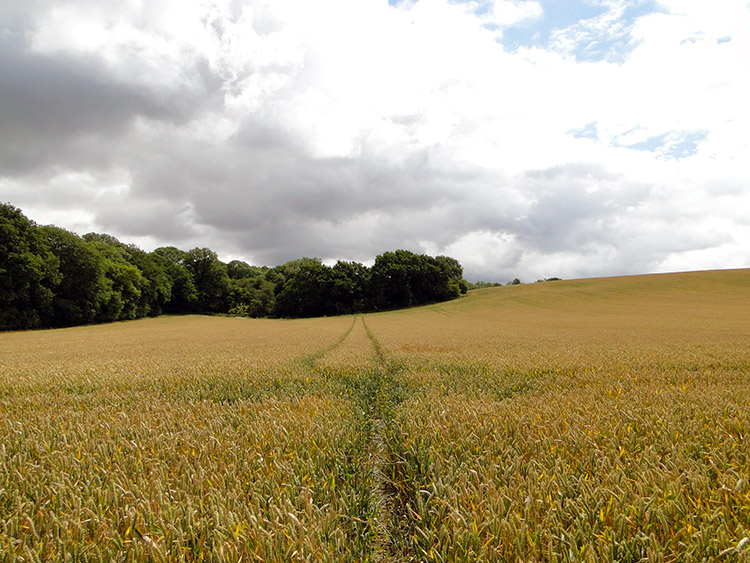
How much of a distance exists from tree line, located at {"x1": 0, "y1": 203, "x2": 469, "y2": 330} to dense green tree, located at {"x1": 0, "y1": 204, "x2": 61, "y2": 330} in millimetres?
97

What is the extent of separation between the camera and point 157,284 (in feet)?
258

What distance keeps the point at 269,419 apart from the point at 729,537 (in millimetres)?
3712

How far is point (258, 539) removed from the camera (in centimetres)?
182

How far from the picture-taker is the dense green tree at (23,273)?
1690 inches

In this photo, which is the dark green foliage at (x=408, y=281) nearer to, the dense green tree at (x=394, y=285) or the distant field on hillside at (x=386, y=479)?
the dense green tree at (x=394, y=285)

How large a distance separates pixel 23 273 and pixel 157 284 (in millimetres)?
35104

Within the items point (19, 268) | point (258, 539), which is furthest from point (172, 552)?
point (19, 268)

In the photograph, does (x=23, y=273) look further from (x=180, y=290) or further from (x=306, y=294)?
(x=306, y=294)

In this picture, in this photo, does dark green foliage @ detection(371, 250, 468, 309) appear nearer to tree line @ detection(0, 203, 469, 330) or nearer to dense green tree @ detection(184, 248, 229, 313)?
tree line @ detection(0, 203, 469, 330)

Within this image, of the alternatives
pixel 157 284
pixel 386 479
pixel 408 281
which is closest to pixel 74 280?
pixel 157 284

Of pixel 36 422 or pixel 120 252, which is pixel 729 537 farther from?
pixel 120 252

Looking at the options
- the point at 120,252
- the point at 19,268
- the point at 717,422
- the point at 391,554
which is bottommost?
the point at 391,554

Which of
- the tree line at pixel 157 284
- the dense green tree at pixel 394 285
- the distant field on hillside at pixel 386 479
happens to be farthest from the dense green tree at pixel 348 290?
the distant field on hillside at pixel 386 479

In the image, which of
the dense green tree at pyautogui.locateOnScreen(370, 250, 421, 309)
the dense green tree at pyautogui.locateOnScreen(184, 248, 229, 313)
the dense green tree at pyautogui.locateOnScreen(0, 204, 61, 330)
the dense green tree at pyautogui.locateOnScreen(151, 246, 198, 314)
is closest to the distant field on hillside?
the dense green tree at pyautogui.locateOnScreen(0, 204, 61, 330)
